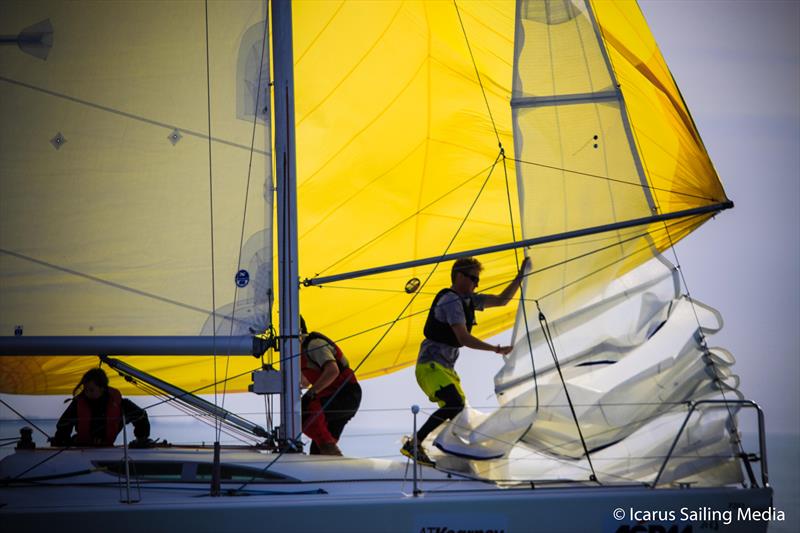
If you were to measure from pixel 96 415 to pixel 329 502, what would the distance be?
1.96 m

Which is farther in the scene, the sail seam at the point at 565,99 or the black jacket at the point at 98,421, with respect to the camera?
the sail seam at the point at 565,99

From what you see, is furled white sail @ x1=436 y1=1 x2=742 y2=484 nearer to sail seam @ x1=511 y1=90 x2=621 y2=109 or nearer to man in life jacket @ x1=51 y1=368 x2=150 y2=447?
sail seam @ x1=511 y1=90 x2=621 y2=109

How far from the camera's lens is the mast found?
6.15 metres

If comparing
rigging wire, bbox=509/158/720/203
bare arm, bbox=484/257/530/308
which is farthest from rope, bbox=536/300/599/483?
rigging wire, bbox=509/158/720/203

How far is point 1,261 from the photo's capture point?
250 inches

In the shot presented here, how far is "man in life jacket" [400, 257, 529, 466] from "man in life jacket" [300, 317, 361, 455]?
16.7 inches

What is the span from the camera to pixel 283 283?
20.9 ft

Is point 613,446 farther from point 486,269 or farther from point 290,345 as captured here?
point 486,269

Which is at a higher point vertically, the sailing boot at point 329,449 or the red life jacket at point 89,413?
the red life jacket at point 89,413

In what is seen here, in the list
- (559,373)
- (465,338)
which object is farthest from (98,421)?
(559,373)

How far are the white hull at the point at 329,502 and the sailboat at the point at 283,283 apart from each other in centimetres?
1

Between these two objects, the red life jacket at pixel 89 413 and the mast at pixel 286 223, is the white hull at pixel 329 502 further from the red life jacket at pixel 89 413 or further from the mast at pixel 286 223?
the red life jacket at pixel 89 413

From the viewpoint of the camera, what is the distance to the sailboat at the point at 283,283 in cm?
545

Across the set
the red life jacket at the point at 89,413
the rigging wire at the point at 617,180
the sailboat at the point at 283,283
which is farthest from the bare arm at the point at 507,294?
the red life jacket at the point at 89,413
